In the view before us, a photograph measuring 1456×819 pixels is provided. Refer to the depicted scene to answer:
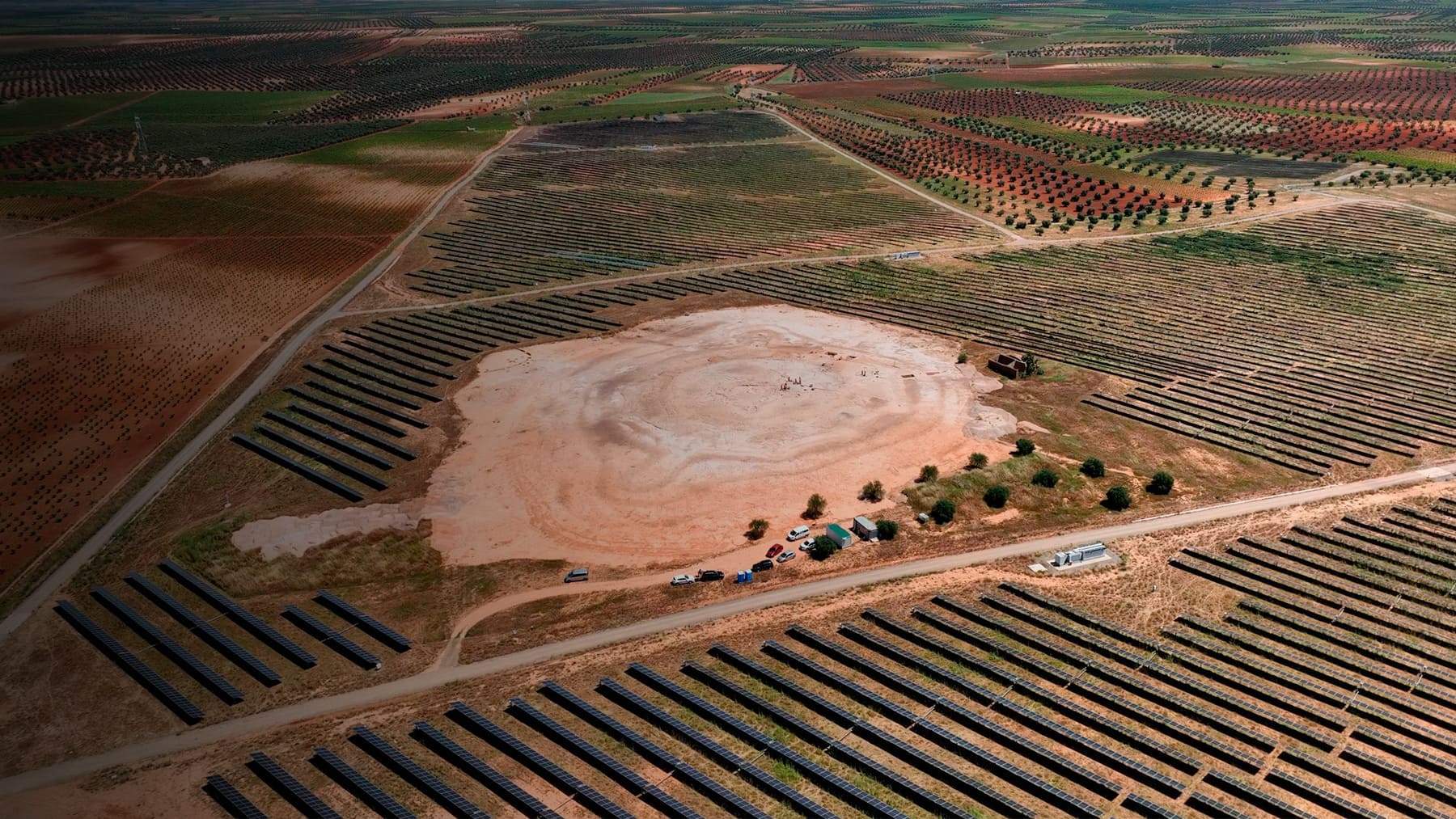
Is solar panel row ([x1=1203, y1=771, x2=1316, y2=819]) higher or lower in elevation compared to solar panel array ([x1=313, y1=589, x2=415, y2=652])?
lower

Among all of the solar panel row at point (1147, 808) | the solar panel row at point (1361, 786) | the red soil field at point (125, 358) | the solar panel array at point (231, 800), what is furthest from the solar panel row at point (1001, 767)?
the red soil field at point (125, 358)

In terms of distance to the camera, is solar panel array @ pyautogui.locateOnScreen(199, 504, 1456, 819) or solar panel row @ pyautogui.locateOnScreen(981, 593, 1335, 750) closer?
solar panel array @ pyautogui.locateOnScreen(199, 504, 1456, 819)

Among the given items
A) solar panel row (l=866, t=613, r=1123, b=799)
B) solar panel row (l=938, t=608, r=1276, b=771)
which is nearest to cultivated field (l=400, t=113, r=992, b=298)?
solar panel row (l=938, t=608, r=1276, b=771)

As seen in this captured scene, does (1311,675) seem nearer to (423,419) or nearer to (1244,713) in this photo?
(1244,713)

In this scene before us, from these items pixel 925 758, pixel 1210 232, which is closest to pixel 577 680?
pixel 925 758

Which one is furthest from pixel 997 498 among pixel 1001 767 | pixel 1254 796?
pixel 1254 796

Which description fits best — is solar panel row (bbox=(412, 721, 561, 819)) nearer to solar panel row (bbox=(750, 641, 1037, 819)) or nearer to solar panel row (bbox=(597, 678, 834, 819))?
solar panel row (bbox=(597, 678, 834, 819))

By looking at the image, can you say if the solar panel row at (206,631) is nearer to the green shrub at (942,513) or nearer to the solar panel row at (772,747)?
the solar panel row at (772,747)
